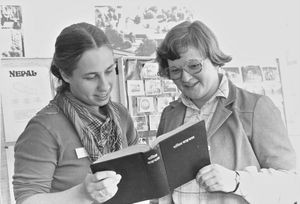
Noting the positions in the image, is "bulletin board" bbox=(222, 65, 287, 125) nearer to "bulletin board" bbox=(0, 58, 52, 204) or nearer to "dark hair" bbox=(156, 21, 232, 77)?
"bulletin board" bbox=(0, 58, 52, 204)

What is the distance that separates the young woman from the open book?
39mm

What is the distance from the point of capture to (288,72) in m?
3.09

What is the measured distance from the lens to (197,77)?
1174 mm

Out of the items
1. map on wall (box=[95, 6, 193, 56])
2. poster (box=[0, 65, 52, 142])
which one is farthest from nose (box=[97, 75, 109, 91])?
map on wall (box=[95, 6, 193, 56])

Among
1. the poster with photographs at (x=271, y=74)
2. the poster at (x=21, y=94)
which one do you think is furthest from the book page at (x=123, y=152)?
the poster with photographs at (x=271, y=74)

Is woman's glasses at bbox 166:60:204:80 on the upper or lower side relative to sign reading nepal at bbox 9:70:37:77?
lower

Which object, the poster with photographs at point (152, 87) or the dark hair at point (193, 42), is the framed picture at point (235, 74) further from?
the dark hair at point (193, 42)

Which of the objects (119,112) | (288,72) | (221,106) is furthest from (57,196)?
(288,72)

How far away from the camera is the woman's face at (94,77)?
108cm

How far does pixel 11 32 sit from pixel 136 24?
0.85 m

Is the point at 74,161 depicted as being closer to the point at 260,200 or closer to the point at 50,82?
the point at 260,200

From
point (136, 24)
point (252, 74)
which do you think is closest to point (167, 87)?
point (136, 24)

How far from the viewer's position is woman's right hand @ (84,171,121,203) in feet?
3.09

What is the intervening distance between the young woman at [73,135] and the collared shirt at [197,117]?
235mm
